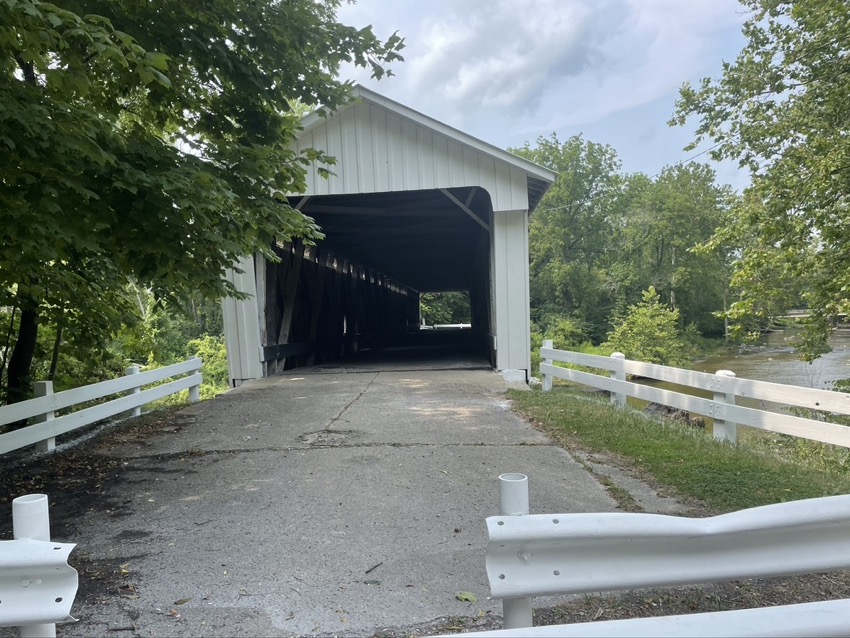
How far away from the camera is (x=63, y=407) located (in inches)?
220

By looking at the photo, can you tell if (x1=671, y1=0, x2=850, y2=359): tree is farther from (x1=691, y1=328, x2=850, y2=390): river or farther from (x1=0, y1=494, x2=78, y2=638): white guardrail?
(x1=0, y1=494, x2=78, y2=638): white guardrail

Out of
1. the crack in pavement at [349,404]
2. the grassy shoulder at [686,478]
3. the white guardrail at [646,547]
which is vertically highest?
the white guardrail at [646,547]

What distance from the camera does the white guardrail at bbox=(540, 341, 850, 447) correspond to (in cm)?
431

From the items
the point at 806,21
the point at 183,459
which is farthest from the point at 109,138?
the point at 806,21

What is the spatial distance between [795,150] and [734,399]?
5581 millimetres

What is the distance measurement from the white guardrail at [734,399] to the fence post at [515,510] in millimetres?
3684

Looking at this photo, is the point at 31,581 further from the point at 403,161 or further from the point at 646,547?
the point at 403,161

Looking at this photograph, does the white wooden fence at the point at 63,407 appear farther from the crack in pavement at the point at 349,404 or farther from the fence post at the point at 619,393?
the fence post at the point at 619,393

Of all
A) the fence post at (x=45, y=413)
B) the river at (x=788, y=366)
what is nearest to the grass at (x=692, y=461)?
the fence post at (x=45, y=413)

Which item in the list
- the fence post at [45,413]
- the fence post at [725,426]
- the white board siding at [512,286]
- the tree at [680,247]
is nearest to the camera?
the fence post at [725,426]

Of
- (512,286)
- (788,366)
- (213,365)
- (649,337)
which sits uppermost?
(512,286)

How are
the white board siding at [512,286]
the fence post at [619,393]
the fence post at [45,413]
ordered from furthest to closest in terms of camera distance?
the white board siding at [512,286] < the fence post at [619,393] < the fence post at [45,413]

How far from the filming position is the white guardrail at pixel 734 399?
431 cm

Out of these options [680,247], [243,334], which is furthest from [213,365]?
[680,247]
